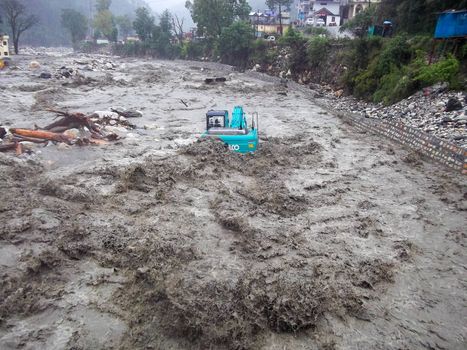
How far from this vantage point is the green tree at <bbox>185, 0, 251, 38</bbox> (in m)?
55.4

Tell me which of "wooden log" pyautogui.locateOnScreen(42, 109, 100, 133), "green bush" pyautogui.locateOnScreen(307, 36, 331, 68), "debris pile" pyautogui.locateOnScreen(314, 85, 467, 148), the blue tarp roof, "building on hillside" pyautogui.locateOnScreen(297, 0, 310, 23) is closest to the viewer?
"debris pile" pyautogui.locateOnScreen(314, 85, 467, 148)

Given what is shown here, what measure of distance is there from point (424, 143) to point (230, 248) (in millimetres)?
10153

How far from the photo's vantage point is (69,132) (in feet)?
48.0

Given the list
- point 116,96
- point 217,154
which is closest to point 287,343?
point 217,154

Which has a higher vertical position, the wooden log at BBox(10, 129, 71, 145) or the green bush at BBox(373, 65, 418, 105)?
the green bush at BBox(373, 65, 418, 105)

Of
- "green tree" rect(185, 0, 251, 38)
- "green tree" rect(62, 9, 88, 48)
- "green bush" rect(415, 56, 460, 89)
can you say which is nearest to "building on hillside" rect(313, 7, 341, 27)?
"green tree" rect(185, 0, 251, 38)

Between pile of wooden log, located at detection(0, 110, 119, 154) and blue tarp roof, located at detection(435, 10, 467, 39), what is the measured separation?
18.6 metres

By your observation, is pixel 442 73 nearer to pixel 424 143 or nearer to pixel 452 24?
pixel 452 24

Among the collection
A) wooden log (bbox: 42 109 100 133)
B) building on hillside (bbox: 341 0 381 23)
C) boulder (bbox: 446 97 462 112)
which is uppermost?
building on hillside (bbox: 341 0 381 23)

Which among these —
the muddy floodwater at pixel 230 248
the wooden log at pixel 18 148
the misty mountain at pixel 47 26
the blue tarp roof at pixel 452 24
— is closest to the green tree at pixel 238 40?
the blue tarp roof at pixel 452 24

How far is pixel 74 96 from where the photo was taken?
27203mm

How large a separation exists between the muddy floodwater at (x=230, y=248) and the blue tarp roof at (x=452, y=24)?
8880 millimetres

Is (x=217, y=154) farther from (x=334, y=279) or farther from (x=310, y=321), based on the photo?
(x=310, y=321)

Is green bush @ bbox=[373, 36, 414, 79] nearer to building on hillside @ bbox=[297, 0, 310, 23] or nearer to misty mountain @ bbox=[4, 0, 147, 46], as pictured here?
building on hillside @ bbox=[297, 0, 310, 23]
